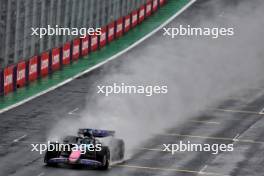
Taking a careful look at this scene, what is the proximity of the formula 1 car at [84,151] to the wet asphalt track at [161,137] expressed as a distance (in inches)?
17.9

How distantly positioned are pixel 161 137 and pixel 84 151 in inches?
380

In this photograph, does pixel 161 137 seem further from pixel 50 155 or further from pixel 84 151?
pixel 50 155

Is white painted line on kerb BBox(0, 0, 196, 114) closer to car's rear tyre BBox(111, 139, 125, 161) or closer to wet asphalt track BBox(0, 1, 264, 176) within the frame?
wet asphalt track BBox(0, 1, 264, 176)

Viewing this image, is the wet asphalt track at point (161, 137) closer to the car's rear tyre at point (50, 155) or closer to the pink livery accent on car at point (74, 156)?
the car's rear tyre at point (50, 155)

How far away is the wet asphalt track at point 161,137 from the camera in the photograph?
48.1 meters

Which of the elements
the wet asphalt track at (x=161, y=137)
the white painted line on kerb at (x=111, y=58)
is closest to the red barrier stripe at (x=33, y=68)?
the white painted line on kerb at (x=111, y=58)

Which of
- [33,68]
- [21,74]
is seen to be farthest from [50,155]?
[33,68]

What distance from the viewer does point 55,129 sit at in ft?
182

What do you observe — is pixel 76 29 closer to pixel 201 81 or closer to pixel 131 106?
pixel 201 81

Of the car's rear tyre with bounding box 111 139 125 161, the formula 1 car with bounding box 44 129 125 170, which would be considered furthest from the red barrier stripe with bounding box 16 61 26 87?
the formula 1 car with bounding box 44 129 125 170

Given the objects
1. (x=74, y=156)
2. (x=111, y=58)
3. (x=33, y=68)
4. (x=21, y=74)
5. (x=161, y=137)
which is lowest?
(x=74, y=156)

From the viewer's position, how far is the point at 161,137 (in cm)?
5541

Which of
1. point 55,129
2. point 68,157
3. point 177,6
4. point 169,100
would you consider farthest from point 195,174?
point 177,6

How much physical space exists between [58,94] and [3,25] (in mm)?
4940
